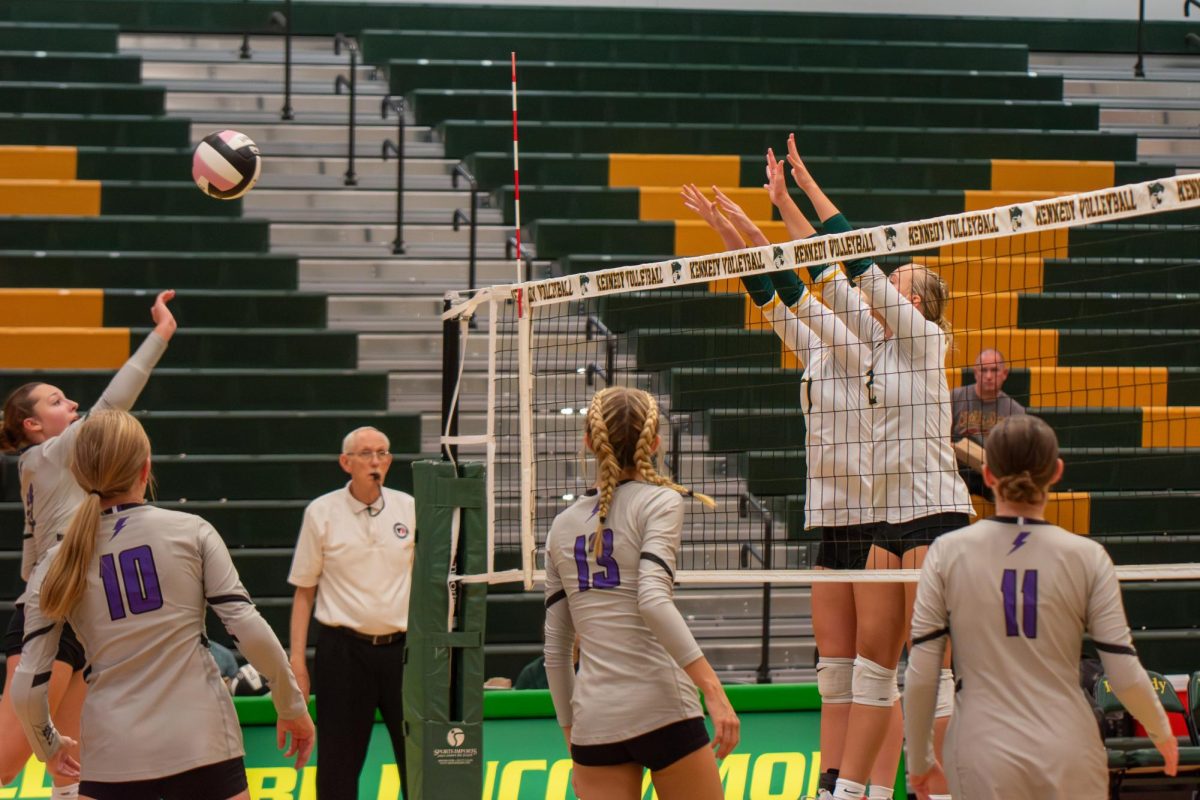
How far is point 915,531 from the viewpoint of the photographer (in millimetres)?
4875

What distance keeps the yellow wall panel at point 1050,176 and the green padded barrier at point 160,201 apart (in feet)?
18.1

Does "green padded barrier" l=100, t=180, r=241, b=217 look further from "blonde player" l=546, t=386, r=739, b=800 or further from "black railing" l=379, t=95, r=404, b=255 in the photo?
"blonde player" l=546, t=386, r=739, b=800

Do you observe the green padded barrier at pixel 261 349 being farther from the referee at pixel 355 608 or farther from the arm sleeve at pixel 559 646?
the arm sleeve at pixel 559 646

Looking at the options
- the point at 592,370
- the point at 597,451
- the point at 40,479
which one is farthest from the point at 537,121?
the point at 597,451

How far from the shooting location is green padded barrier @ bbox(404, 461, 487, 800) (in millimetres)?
5523

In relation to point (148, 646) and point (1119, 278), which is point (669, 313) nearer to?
point (1119, 278)

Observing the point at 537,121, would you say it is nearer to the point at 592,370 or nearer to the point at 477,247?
the point at 477,247

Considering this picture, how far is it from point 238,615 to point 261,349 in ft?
18.9

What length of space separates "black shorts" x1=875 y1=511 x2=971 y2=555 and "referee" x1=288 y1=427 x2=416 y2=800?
2.24 m

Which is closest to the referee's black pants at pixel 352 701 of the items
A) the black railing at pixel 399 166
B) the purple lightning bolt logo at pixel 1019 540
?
the purple lightning bolt logo at pixel 1019 540

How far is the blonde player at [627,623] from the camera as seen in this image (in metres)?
4.10

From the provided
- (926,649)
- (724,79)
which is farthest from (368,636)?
(724,79)

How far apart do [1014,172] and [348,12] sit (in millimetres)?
5422

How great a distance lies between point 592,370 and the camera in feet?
29.1
